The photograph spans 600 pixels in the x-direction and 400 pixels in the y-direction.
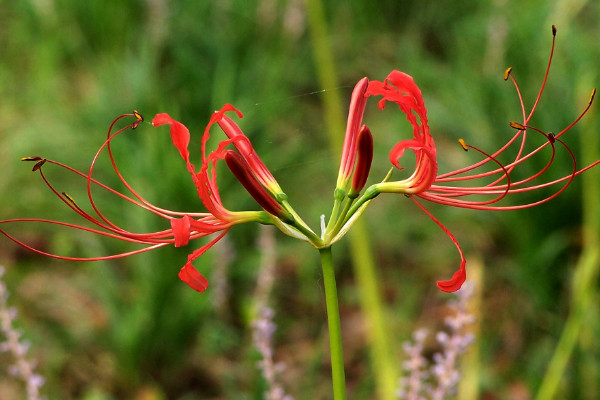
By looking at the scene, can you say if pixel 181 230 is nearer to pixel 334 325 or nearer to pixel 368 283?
pixel 334 325

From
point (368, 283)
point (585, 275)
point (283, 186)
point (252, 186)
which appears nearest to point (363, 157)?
point (252, 186)

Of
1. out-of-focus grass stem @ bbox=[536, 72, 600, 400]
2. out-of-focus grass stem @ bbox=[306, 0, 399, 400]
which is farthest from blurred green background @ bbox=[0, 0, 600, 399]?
out-of-focus grass stem @ bbox=[306, 0, 399, 400]

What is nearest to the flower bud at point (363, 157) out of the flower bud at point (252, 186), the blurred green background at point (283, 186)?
the flower bud at point (252, 186)

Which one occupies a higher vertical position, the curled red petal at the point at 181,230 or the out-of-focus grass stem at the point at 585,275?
the curled red petal at the point at 181,230

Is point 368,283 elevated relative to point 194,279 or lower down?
lower down

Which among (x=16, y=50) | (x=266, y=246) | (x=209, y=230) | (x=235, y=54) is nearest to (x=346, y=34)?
(x=235, y=54)

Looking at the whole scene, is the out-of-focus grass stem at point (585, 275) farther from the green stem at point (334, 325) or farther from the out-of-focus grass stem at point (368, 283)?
the green stem at point (334, 325)

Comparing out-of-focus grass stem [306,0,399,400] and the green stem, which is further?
out-of-focus grass stem [306,0,399,400]

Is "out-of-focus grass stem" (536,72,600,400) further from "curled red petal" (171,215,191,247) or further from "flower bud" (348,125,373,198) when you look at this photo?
"curled red petal" (171,215,191,247)
